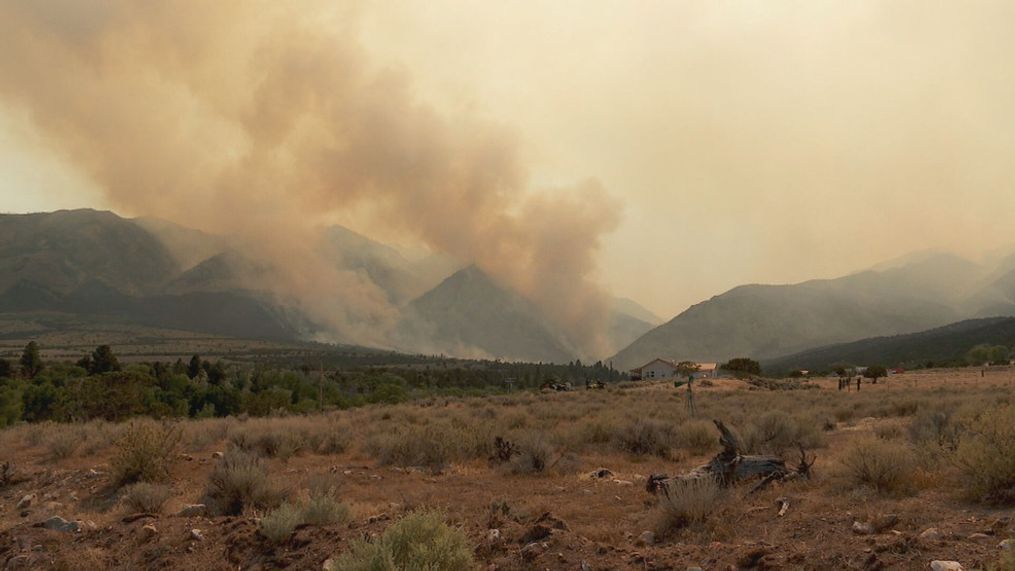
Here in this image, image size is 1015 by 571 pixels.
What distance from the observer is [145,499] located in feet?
40.1

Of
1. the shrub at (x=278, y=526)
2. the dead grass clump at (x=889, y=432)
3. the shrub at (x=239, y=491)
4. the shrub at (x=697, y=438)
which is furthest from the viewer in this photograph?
the shrub at (x=697, y=438)

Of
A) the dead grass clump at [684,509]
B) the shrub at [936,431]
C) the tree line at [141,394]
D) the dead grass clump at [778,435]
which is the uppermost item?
the shrub at [936,431]

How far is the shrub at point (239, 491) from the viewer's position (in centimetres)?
1170

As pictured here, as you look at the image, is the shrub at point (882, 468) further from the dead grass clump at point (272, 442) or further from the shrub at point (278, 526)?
the dead grass clump at point (272, 442)

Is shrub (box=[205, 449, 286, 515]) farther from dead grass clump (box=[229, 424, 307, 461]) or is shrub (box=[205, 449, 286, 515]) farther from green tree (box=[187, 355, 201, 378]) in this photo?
green tree (box=[187, 355, 201, 378])

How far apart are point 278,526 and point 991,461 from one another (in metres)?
10.7

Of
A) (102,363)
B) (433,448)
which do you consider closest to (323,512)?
(433,448)

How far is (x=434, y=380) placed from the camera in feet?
293

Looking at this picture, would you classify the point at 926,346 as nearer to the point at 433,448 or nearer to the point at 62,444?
the point at 433,448

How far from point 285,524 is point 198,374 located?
208 ft

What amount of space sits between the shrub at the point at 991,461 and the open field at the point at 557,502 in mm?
23

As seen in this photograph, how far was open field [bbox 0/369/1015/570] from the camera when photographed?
781 cm

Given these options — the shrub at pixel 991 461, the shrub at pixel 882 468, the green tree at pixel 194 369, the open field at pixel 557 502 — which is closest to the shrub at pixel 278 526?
the open field at pixel 557 502

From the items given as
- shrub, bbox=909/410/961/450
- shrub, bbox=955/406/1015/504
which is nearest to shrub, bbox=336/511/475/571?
shrub, bbox=955/406/1015/504
